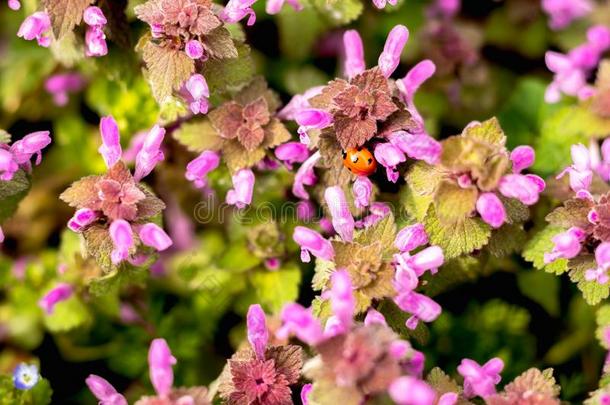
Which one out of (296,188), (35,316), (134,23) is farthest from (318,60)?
(35,316)

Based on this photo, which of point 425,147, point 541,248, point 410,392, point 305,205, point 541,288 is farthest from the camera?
point 541,288

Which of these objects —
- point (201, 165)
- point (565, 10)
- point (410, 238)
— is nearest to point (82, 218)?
point (201, 165)

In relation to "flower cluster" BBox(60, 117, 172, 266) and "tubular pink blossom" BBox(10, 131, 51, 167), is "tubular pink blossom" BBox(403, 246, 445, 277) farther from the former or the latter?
"tubular pink blossom" BBox(10, 131, 51, 167)

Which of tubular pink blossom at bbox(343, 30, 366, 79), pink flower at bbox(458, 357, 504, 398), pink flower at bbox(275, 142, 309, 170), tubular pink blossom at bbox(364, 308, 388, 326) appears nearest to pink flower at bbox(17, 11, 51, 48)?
pink flower at bbox(275, 142, 309, 170)

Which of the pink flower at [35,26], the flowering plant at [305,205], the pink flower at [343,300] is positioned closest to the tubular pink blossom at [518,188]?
the flowering plant at [305,205]

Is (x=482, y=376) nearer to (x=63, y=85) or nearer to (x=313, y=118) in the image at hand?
(x=313, y=118)

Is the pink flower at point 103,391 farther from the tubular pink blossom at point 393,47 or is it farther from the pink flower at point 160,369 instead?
the tubular pink blossom at point 393,47
